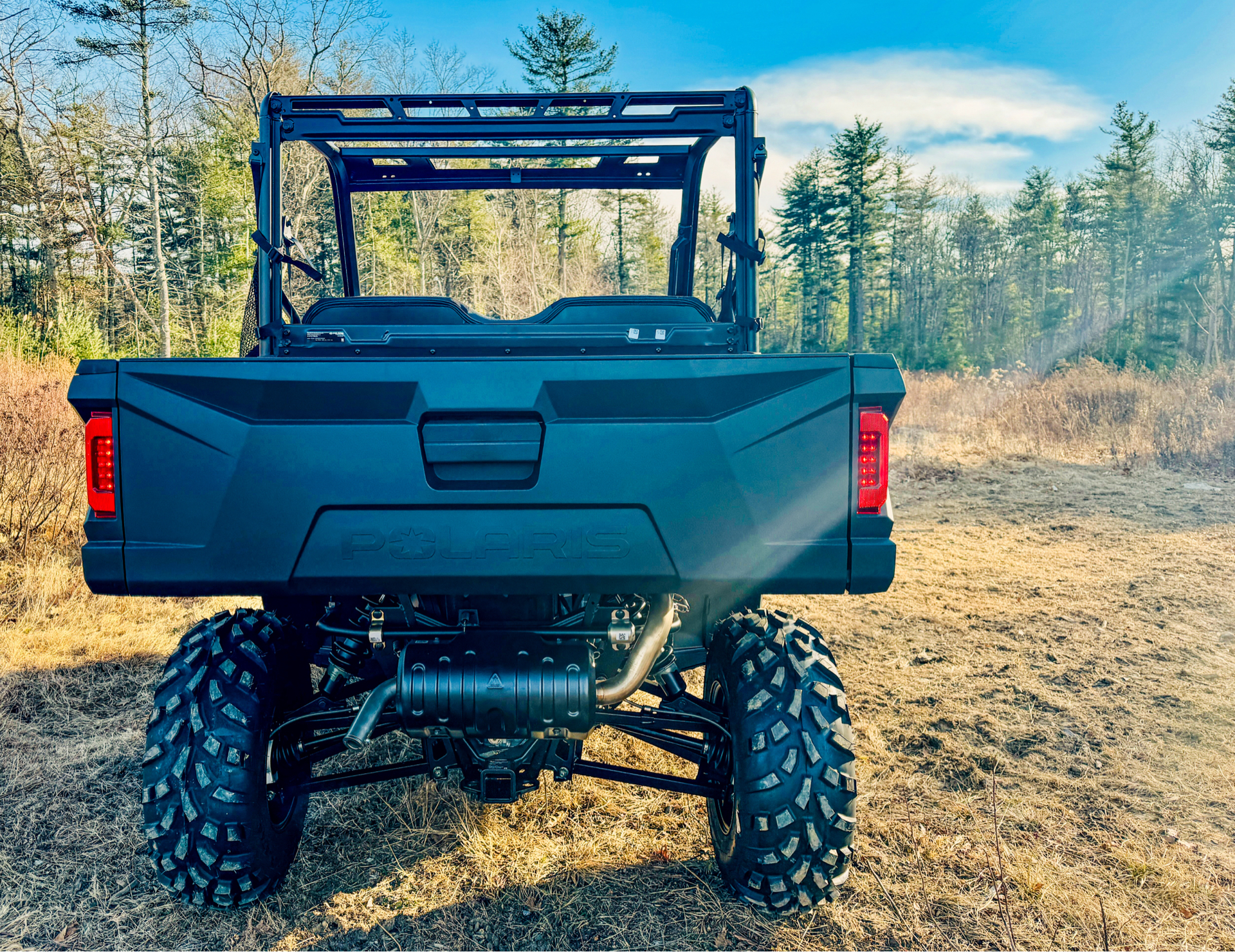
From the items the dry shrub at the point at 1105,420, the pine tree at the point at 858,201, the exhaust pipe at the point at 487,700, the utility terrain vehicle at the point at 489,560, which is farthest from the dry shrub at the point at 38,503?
the pine tree at the point at 858,201

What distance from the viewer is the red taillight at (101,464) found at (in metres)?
1.96

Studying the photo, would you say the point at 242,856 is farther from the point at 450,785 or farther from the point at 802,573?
the point at 802,573

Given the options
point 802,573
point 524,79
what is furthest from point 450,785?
point 524,79

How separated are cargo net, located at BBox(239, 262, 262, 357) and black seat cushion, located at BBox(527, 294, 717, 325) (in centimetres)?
113

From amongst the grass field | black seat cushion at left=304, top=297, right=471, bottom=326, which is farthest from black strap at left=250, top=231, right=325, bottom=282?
the grass field

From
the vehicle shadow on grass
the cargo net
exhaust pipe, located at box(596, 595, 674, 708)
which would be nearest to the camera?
exhaust pipe, located at box(596, 595, 674, 708)

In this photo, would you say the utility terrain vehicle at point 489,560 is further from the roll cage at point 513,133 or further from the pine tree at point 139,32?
the pine tree at point 139,32

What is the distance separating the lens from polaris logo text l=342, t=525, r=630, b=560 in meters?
→ 1.99

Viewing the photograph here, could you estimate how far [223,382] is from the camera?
6.40ft

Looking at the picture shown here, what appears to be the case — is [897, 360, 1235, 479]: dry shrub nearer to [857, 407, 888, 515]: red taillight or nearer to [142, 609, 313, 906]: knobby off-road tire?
[857, 407, 888, 515]: red taillight

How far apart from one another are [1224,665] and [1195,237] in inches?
1507

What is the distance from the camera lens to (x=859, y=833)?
9.73 ft

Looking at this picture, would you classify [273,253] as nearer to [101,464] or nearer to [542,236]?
[101,464]

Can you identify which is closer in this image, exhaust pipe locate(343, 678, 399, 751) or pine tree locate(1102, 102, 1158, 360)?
exhaust pipe locate(343, 678, 399, 751)
